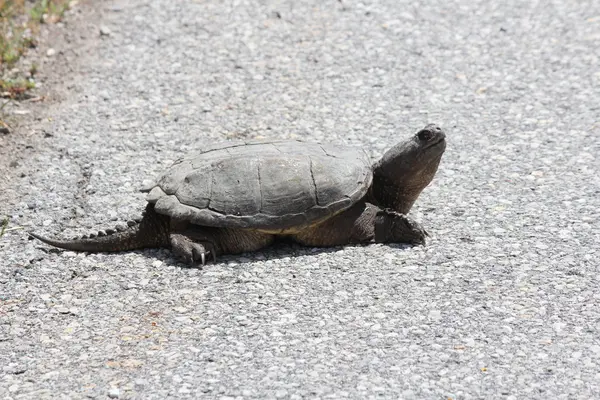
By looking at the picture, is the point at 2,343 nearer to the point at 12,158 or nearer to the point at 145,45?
the point at 12,158

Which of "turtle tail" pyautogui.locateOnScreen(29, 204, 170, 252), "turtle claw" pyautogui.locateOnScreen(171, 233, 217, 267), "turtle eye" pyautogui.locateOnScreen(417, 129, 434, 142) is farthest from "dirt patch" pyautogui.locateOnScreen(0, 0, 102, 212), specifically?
"turtle eye" pyautogui.locateOnScreen(417, 129, 434, 142)

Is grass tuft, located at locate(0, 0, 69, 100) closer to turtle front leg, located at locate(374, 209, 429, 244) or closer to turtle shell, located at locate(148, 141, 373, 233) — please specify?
turtle shell, located at locate(148, 141, 373, 233)

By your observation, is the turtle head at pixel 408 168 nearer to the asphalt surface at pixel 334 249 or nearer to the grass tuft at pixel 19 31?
the asphalt surface at pixel 334 249

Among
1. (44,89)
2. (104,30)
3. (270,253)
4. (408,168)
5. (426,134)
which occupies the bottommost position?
(44,89)

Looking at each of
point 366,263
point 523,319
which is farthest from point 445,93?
point 523,319

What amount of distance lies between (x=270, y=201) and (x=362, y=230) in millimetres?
545

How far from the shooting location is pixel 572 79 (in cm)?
701

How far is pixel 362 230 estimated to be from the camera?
189 inches

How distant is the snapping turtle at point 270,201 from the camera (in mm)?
4645

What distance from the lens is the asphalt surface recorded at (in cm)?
376

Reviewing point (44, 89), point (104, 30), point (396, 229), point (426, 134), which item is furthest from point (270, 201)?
point (104, 30)

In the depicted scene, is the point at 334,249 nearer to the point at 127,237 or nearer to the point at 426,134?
the point at 426,134

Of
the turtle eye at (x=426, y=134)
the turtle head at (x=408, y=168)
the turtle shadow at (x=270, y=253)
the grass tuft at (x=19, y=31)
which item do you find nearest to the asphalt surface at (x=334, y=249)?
the turtle shadow at (x=270, y=253)

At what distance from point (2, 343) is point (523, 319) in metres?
2.42
